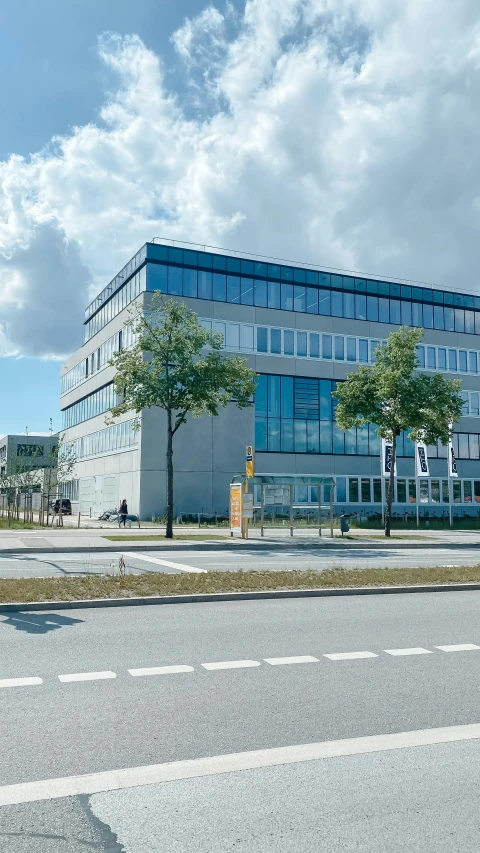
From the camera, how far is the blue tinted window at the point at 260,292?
165ft

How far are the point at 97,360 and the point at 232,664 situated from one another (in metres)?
52.9

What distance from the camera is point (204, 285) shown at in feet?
159

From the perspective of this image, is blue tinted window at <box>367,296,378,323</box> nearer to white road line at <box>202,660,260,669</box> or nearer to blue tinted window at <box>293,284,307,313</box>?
blue tinted window at <box>293,284,307,313</box>

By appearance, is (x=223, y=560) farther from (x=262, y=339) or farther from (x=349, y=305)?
(x=349, y=305)

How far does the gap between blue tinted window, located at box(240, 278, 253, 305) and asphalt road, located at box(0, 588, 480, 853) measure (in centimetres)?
4130

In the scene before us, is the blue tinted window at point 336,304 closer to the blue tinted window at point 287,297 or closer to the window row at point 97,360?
the blue tinted window at point 287,297

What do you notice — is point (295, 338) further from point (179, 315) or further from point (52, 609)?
point (52, 609)

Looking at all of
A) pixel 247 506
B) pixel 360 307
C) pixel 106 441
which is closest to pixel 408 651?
pixel 247 506

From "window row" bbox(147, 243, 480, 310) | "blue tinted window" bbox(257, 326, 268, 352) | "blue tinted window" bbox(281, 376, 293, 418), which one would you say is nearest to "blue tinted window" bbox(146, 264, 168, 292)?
"window row" bbox(147, 243, 480, 310)

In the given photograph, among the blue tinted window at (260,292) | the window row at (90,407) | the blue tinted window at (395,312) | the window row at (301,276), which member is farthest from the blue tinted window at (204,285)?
the blue tinted window at (395,312)

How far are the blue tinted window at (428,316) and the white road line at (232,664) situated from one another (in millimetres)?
51645

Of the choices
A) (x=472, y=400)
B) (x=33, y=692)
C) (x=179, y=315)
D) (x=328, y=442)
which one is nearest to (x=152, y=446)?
(x=328, y=442)

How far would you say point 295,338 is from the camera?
50.6 metres

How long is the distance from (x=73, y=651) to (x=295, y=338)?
4401 centimetres
